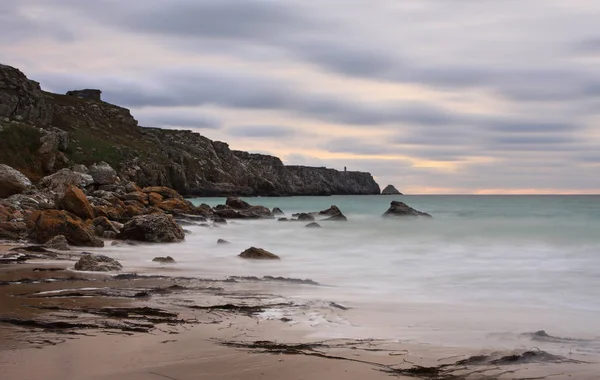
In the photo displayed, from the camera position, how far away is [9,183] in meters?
25.8

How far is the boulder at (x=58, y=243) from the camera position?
14.7 metres

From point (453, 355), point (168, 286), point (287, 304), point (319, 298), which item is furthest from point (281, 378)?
point (168, 286)

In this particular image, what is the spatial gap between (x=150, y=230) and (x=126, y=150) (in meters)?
57.0

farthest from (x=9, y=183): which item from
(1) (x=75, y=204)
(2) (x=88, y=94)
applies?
(2) (x=88, y=94)

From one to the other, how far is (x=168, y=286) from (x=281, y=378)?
17.4 feet

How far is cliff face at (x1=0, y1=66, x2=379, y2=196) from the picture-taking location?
45594 mm

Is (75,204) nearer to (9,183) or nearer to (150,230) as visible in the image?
(150,230)

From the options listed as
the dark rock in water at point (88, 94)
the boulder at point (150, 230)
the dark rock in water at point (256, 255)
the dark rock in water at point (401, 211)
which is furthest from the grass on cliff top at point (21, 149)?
the dark rock in water at point (88, 94)

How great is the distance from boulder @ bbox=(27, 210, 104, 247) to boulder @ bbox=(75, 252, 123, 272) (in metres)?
5.19

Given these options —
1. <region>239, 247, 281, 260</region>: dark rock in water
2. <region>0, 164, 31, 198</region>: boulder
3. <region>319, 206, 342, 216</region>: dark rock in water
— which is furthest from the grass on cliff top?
<region>239, 247, 281, 260</region>: dark rock in water

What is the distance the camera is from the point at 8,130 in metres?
42.7

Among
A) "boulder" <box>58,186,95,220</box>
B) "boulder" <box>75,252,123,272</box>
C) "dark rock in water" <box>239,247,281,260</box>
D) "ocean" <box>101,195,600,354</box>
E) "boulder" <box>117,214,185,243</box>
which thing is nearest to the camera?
"ocean" <box>101,195,600,354</box>

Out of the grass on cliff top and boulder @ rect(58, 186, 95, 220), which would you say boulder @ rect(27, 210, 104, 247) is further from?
the grass on cliff top

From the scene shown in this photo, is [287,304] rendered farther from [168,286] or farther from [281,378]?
[281,378]
